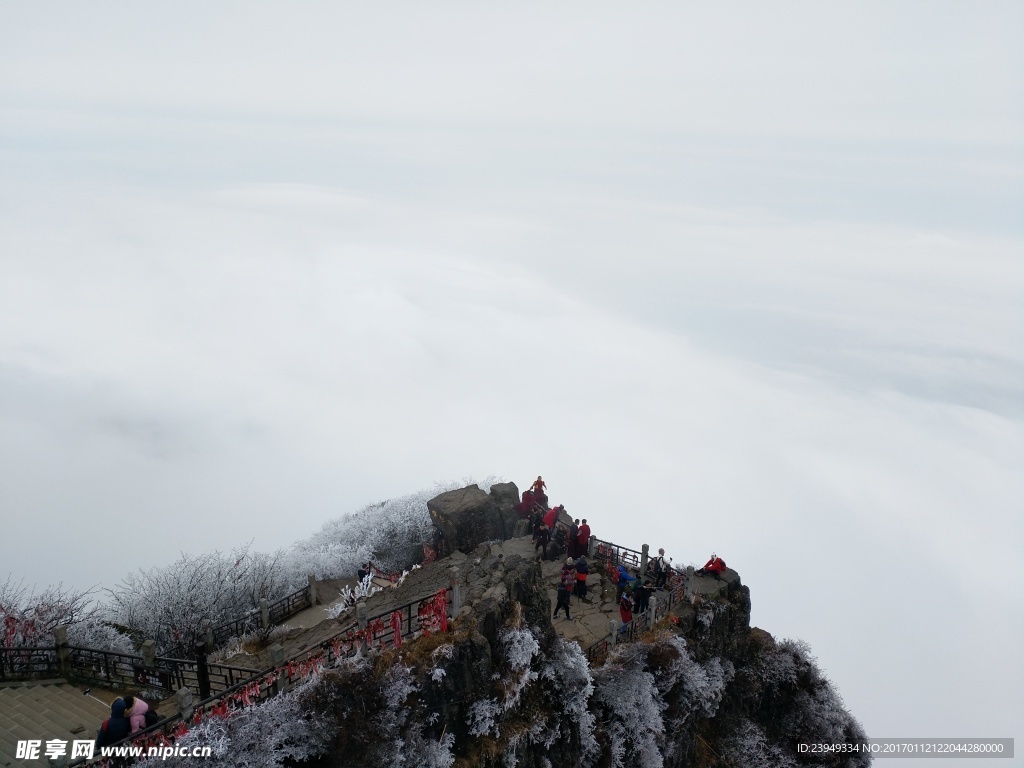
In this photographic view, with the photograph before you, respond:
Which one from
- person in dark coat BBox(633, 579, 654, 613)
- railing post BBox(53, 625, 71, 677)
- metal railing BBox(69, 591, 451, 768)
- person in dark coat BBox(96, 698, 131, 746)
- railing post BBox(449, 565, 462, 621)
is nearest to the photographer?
person in dark coat BBox(96, 698, 131, 746)

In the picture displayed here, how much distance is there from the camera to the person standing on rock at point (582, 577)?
2400 cm

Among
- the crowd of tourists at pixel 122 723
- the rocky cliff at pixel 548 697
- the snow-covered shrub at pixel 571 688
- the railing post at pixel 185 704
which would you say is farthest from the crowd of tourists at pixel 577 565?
the crowd of tourists at pixel 122 723

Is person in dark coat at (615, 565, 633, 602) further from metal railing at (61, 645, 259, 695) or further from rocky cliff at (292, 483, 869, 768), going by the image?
metal railing at (61, 645, 259, 695)

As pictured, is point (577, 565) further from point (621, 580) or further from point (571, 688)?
point (571, 688)

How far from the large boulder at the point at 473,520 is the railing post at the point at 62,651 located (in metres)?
14.5

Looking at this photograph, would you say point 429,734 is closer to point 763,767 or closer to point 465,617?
point 465,617

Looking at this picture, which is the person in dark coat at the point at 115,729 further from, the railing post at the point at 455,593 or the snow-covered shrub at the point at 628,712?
the snow-covered shrub at the point at 628,712

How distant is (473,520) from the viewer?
3075cm

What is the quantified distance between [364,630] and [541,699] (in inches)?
199

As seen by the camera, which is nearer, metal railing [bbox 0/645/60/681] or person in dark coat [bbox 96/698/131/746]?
person in dark coat [bbox 96/698/131/746]

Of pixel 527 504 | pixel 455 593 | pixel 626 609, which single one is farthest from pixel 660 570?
pixel 455 593

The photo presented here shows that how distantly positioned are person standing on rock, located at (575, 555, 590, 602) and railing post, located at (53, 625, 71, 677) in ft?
50.8

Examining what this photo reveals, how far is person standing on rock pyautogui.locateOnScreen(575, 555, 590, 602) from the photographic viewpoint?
78.7 ft

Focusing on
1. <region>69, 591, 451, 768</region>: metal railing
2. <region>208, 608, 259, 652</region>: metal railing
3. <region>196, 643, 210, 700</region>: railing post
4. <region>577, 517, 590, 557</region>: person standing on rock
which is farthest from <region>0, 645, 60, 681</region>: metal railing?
<region>577, 517, 590, 557</region>: person standing on rock
